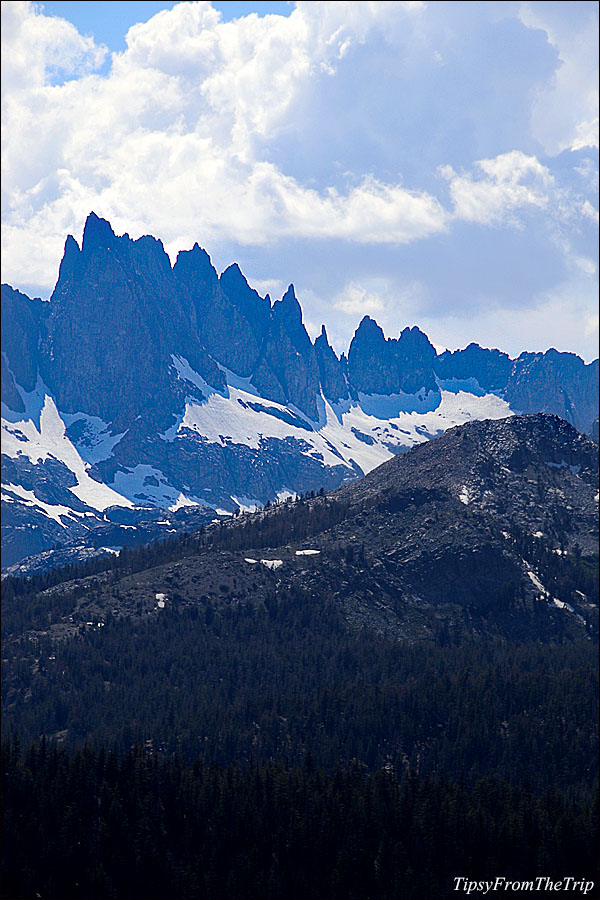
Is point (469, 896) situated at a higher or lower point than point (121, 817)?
lower

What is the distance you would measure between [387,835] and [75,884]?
176 feet

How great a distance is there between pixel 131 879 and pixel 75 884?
9.86 m

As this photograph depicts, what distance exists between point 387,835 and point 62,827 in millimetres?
55654

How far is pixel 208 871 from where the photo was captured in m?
190

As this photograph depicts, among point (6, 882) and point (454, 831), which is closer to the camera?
point (6, 882)

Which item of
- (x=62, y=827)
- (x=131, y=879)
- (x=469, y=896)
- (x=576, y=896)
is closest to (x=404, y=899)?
(x=469, y=896)

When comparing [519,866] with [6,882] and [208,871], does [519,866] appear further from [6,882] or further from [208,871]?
[6,882]

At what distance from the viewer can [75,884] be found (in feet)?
612

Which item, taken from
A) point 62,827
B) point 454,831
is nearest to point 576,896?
point 454,831

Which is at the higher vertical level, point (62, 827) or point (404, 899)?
point (62, 827)

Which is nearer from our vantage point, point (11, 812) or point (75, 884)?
point (75, 884)

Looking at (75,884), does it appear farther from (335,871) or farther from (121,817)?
(335,871)

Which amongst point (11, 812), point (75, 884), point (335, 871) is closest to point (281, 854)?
point (335, 871)

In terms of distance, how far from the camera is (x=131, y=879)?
191625mm
